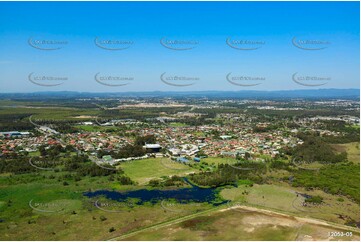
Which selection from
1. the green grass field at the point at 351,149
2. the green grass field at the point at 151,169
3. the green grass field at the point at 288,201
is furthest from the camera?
the green grass field at the point at 351,149

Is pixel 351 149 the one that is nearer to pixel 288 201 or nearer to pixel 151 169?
pixel 288 201

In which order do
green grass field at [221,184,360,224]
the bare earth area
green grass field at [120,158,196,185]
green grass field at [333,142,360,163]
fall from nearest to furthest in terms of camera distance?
the bare earth area
green grass field at [221,184,360,224]
green grass field at [120,158,196,185]
green grass field at [333,142,360,163]

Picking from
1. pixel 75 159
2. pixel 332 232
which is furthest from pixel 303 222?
pixel 75 159

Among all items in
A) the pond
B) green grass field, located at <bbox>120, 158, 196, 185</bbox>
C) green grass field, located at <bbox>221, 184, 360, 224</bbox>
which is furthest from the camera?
green grass field, located at <bbox>120, 158, 196, 185</bbox>

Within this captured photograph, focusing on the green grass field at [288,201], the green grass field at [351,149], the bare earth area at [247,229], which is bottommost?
the bare earth area at [247,229]

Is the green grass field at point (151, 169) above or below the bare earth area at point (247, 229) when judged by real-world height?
above

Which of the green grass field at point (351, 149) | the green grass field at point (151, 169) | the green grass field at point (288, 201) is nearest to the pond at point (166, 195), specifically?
the green grass field at point (288, 201)

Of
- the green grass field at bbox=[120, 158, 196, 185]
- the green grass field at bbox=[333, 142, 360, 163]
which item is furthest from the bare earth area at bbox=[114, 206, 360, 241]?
the green grass field at bbox=[333, 142, 360, 163]

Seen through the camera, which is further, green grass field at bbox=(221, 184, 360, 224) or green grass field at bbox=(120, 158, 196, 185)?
green grass field at bbox=(120, 158, 196, 185)

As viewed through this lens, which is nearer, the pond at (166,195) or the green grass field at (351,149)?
the pond at (166,195)

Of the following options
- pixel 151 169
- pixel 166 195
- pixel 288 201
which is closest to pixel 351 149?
pixel 288 201

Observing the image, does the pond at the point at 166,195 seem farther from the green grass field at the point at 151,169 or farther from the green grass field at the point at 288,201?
the green grass field at the point at 151,169

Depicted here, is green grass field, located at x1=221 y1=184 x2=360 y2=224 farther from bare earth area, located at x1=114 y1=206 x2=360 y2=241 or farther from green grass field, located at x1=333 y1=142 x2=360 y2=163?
green grass field, located at x1=333 y1=142 x2=360 y2=163
